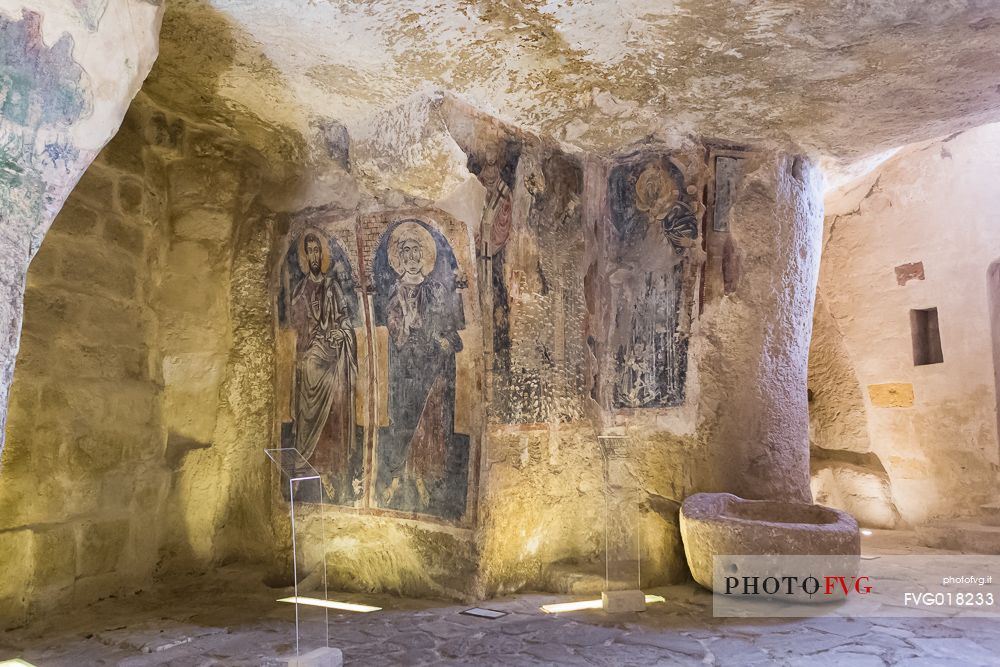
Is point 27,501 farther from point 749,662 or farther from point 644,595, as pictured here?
point 749,662

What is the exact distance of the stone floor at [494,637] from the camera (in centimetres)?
341

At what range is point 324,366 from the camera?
16.4 ft

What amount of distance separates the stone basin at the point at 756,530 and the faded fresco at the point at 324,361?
197cm

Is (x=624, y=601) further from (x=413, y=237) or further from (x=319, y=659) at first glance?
(x=413, y=237)

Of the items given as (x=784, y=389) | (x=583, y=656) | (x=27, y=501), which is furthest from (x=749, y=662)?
(x=27, y=501)

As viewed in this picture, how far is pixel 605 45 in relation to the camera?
3.99 m

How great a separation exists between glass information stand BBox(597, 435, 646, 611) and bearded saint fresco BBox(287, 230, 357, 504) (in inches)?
60.9

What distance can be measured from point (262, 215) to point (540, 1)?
2564 mm

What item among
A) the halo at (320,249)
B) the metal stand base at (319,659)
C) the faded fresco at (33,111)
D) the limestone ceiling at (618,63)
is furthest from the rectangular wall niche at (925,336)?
the faded fresco at (33,111)

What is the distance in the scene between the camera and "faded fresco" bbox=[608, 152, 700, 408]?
4.97 metres

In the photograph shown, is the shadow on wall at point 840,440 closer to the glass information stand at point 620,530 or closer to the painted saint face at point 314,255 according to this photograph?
the glass information stand at point 620,530

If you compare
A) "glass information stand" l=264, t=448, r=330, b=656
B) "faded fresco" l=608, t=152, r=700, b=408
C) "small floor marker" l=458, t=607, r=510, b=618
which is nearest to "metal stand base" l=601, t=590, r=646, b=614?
"small floor marker" l=458, t=607, r=510, b=618

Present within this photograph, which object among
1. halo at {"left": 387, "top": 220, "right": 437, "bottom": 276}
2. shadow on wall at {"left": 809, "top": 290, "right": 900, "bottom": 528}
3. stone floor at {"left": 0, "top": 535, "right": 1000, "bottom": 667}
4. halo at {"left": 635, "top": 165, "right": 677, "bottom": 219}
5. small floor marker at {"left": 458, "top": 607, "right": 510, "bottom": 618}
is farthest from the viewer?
shadow on wall at {"left": 809, "top": 290, "right": 900, "bottom": 528}

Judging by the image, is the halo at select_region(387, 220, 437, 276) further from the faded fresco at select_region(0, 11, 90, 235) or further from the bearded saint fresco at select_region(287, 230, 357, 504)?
the faded fresco at select_region(0, 11, 90, 235)
